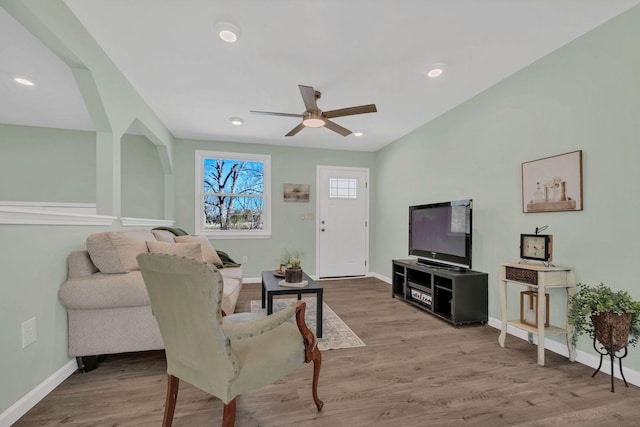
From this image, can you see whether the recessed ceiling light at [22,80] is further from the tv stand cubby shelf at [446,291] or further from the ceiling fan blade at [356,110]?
the tv stand cubby shelf at [446,291]

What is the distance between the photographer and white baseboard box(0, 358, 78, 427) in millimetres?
1433

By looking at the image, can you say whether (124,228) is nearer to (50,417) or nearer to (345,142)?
(50,417)

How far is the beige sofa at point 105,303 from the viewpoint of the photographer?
1874 millimetres

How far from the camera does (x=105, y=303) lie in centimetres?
189

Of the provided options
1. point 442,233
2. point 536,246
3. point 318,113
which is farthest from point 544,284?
point 318,113

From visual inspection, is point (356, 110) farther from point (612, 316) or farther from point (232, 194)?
point (232, 194)

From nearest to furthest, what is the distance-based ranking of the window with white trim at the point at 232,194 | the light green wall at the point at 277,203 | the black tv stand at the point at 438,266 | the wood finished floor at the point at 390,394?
the wood finished floor at the point at 390,394 < the black tv stand at the point at 438,266 < the light green wall at the point at 277,203 < the window with white trim at the point at 232,194

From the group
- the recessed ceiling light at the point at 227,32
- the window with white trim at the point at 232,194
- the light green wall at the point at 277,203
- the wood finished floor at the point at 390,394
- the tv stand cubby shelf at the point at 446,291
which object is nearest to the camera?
the wood finished floor at the point at 390,394

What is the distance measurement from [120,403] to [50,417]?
31 centimetres

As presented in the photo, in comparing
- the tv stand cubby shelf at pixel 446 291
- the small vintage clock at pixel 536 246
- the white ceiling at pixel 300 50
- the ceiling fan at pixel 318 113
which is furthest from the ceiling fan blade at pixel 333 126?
the small vintage clock at pixel 536 246

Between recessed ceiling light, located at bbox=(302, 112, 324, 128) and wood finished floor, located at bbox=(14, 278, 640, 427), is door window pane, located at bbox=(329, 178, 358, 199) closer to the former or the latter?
recessed ceiling light, located at bbox=(302, 112, 324, 128)

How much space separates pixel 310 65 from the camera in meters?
2.52

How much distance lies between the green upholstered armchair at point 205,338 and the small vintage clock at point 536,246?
6.80 feet

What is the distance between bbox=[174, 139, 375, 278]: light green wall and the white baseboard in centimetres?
295
